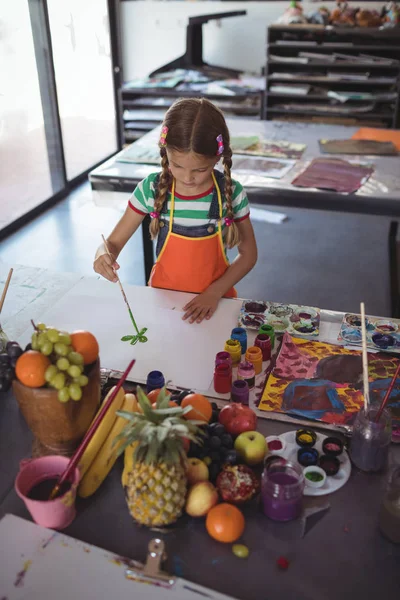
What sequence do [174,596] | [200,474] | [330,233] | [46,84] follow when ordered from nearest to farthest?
[174,596], [200,474], [330,233], [46,84]

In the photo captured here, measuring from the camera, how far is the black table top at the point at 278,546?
858 millimetres

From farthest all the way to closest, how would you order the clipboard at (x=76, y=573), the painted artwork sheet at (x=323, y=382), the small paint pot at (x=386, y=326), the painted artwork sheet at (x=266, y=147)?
the painted artwork sheet at (x=266, y=147), the small paint pot at (x=386, y=326), the painted artwork sheet at (x=323, y=382), the clipboard at (x=76, y=573)

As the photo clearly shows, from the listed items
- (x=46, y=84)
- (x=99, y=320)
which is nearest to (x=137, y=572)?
(x=99, y=320)

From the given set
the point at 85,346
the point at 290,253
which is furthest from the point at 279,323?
the point at 290,253

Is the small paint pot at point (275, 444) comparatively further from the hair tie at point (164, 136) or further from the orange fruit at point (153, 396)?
the hair tie at point (164, 136)

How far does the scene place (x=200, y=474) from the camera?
3.23 feet

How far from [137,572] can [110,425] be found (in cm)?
27

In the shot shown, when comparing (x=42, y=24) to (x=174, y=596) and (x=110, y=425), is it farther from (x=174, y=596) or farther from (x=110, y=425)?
(x=174, y=596)

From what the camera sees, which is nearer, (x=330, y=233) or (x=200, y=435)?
(x=200, y=435)

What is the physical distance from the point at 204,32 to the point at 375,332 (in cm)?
421

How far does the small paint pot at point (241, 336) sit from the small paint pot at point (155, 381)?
0.80ft

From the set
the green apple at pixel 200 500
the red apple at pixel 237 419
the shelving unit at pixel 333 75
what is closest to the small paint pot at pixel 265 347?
the red apple at pixel 237 419

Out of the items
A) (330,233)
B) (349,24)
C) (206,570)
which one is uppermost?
(349,24)

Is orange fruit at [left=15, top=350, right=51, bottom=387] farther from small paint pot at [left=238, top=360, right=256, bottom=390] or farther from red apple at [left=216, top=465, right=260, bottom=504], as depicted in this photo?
small paint pot at [left=238, top=360, right=256, bottom=390]
